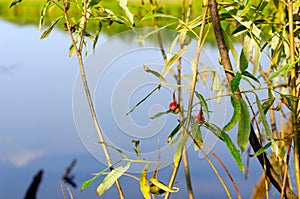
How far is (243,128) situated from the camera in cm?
70

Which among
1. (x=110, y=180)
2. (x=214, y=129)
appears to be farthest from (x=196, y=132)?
(x=110, y=180)

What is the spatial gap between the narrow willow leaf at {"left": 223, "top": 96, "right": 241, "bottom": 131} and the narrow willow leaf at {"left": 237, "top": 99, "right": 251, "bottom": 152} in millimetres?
18

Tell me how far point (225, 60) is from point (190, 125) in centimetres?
12

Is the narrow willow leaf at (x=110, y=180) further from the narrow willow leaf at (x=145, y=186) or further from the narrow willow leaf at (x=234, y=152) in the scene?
the narrow willow leaf at (x=234, y=152)

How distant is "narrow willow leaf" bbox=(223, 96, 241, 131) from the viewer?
678 millimetres

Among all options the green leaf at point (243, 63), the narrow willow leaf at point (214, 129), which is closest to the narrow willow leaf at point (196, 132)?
the narrow willow leaf at point (214, 129)

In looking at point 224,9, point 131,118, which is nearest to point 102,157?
point 131,118

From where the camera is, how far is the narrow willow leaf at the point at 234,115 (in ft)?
2.23

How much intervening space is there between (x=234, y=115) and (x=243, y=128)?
3 cm

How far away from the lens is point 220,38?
0.77 meters

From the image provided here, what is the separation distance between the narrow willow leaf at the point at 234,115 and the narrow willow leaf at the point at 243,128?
18 mm

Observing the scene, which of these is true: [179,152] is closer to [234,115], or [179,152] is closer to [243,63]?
[234,115]

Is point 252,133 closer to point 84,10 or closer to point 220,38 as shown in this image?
point 220,38

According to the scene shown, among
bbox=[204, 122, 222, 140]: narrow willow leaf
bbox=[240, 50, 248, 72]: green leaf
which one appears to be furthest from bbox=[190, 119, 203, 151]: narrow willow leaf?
bbox=[240, 50, 248, 72]: green leaf
